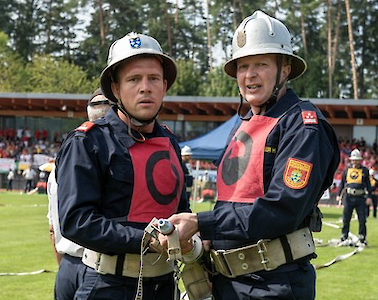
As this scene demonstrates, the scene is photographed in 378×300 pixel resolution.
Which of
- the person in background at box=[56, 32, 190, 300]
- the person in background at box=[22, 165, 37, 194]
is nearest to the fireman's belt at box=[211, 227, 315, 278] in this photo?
the person in background at box=[56, 32, 190, 300]

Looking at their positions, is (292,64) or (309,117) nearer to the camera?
(309,117)

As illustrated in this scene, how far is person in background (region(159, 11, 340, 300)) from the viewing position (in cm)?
308

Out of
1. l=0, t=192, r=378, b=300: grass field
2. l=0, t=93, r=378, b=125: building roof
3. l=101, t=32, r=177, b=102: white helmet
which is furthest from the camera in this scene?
l=0, t=93, r=378, b=125: building roof

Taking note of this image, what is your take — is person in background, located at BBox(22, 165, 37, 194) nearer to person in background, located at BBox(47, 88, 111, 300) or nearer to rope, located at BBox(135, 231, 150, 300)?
person in background, located at BBox(47, 88, 111, 300)

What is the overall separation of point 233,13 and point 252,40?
51.8 m

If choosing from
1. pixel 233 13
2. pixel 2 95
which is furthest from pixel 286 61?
pixel 233 13

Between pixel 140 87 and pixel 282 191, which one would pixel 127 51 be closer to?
pixel 140 87

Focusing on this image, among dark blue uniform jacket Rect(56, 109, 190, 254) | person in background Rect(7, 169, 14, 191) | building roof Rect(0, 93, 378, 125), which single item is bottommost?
person in background Rect(7, 169, 14, 191)

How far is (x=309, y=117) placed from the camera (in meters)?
3.20

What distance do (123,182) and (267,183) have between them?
703 mm

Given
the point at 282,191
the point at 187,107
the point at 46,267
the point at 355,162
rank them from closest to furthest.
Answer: the point at 282,191 < the point at 46,267 < the point at 355,162 < the point at 187,107

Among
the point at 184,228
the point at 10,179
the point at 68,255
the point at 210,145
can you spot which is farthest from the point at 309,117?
the point at 10,179

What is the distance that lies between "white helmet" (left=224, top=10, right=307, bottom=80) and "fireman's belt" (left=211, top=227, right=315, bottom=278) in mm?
913

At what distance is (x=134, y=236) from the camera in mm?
3088
